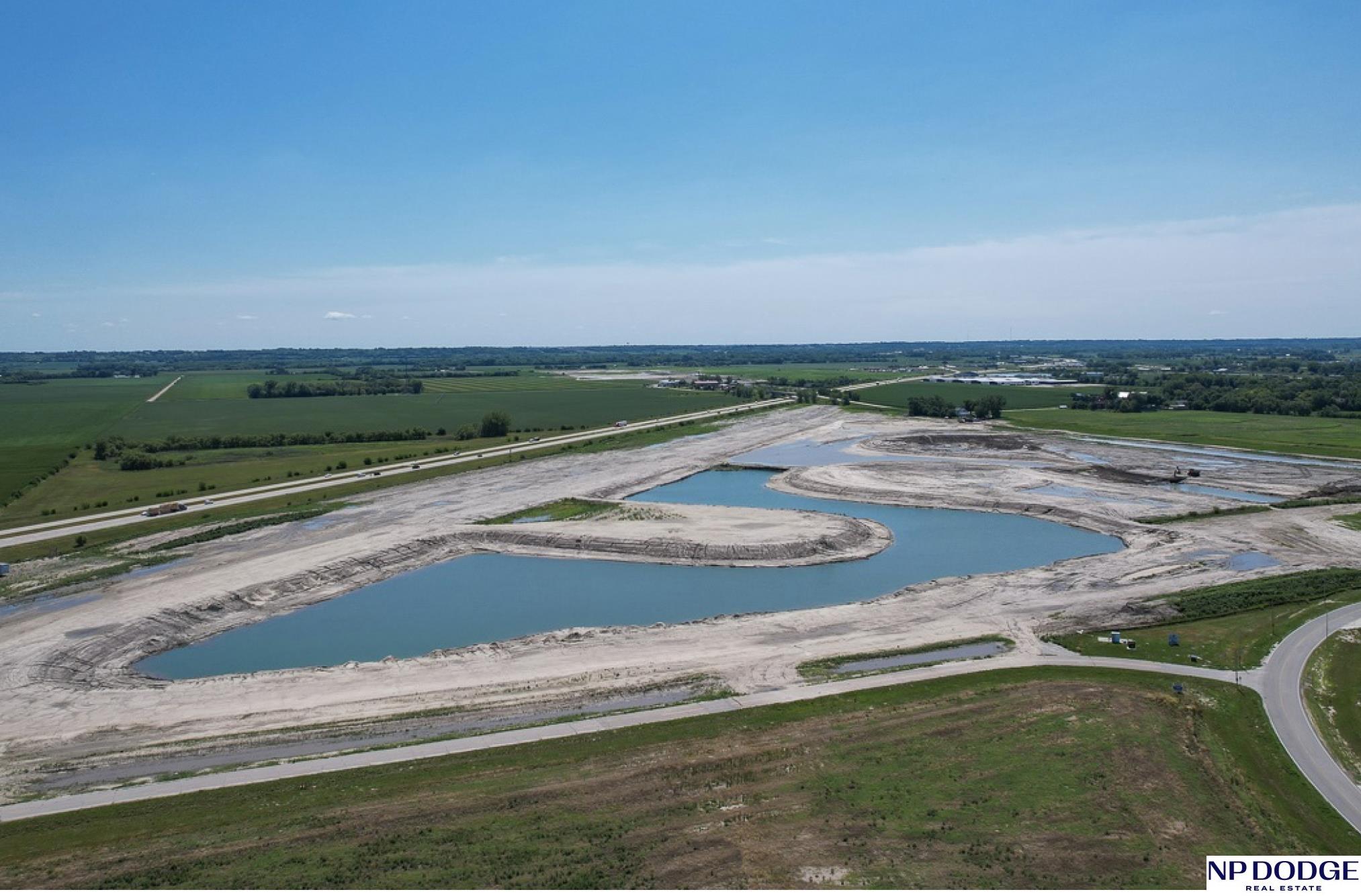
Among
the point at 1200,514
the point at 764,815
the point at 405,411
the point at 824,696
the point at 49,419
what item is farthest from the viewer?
the point at 405,411

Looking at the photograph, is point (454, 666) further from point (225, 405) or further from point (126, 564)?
point (225, 405)

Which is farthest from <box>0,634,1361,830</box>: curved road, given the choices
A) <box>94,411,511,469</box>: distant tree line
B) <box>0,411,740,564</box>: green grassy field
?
<box>94,411,511,469</box>: distant tree line

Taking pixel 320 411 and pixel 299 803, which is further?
pixel 320 411

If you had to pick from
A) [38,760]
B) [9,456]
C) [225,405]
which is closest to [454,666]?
[38,760]

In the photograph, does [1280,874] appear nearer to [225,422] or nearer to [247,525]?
[247,525]

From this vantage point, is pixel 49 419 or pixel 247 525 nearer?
pixel 247 525

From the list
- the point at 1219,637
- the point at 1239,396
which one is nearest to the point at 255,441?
the point at 1219,637

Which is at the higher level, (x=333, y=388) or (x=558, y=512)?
(x=333, y=388)
